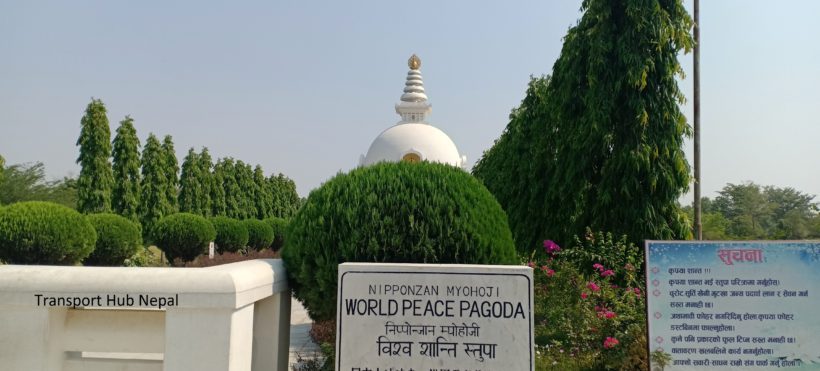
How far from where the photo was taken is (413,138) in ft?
164

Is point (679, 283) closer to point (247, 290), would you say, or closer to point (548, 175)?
point (247, 290)

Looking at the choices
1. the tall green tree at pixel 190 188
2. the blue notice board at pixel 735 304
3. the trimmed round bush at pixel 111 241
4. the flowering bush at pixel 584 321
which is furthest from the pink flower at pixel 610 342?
the tall green tree at pixel 190 188

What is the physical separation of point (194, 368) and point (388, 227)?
68.4 inches

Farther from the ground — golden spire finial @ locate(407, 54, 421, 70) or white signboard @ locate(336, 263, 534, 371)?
golden spire finial @ locate(407, 54, 421, 70)

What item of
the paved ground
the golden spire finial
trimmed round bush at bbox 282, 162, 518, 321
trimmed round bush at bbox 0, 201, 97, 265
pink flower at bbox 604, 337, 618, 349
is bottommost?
the paved ground

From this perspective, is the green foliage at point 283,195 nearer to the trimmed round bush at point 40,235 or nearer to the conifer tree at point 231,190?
the conifer tree at point 231,190

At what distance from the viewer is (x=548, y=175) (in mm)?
13875

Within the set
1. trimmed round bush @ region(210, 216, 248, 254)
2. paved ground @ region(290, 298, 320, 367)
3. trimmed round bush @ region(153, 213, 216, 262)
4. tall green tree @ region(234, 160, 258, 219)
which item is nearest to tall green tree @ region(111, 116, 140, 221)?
trimmed round bush @ region(210, 216, 248, 254)

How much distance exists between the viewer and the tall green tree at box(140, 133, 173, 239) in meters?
34.2

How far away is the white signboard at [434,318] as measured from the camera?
4242 millimetres

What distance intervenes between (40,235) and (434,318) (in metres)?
15.8

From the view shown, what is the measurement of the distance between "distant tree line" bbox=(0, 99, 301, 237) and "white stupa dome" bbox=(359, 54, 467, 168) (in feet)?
33.8

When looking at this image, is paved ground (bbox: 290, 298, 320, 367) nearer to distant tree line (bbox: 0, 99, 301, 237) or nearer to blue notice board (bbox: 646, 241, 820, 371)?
blue notice board (bbox: 646, 241, 820, 371)

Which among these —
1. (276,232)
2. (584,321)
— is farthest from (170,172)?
(584,321)
